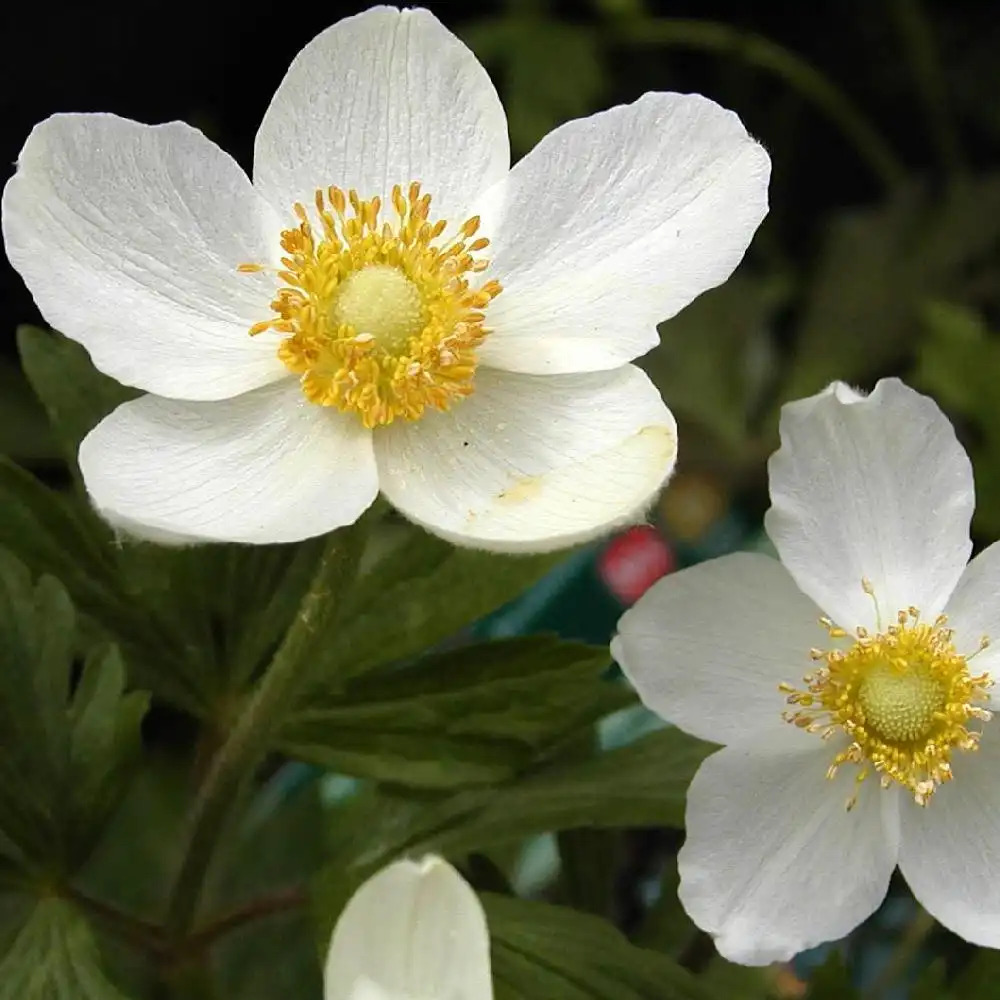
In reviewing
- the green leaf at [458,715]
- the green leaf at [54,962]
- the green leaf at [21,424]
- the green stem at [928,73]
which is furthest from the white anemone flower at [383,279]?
the green stem at [928,73]

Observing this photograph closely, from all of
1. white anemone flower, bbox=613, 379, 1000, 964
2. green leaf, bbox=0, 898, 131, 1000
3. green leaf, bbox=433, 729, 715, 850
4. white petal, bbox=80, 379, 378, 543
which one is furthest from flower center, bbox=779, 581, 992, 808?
green leaf, bbox=0, 898, 131, 1000

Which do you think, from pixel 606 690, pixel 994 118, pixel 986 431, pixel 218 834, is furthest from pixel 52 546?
pixel 994 118

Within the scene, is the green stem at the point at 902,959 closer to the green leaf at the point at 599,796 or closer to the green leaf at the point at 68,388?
the green leaf at the point at 599,796

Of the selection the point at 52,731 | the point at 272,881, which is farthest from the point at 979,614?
the point at 272,881

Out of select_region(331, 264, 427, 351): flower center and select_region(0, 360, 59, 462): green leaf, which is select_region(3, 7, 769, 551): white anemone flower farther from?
select_region(0, 360, 59, 462): green leaf

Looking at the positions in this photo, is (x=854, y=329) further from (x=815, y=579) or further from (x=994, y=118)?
(x=815, y=579)

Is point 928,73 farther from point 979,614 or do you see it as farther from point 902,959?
point 979,614

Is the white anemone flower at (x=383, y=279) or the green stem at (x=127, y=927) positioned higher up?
the white anemone flower at (x=383, y=279)

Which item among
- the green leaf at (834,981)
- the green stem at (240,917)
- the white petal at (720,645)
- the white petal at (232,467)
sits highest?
the white petal at (232,467)
